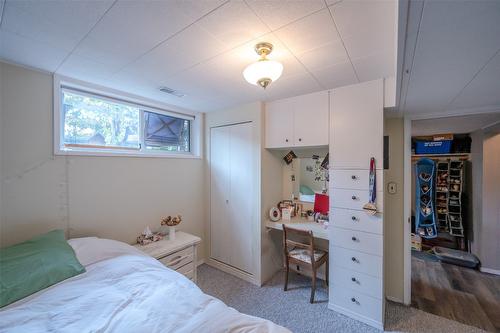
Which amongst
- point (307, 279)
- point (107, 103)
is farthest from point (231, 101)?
point (307, 279)

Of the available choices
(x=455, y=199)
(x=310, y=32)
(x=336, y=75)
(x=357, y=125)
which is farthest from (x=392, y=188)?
(x=455, y=199)

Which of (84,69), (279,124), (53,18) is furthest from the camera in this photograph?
(279,124)

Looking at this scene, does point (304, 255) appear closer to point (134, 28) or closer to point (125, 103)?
point (134, 28)

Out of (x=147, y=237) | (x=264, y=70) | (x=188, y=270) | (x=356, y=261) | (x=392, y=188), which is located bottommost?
(x=188, y=270)

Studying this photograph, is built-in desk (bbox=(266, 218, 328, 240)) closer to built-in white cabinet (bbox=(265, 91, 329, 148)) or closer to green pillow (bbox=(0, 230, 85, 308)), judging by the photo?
built-in white cabinet (bbox=(265, 91, 329, 148))

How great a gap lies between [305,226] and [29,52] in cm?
301

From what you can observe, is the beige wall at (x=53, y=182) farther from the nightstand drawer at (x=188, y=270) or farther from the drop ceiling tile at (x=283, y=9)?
the drop ceiling tile at (x=283, y=9)

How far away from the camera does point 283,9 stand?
3.51 feet

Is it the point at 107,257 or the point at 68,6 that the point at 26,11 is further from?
the point at 107,257

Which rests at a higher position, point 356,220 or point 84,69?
point 84,69

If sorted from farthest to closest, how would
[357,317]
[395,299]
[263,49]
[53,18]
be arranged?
[395,299]
[357,317]
[263,49]
[53,18]

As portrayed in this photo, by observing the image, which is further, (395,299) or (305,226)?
(305,226)

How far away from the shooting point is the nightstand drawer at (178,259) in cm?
215

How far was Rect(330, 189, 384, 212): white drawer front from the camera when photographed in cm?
194
